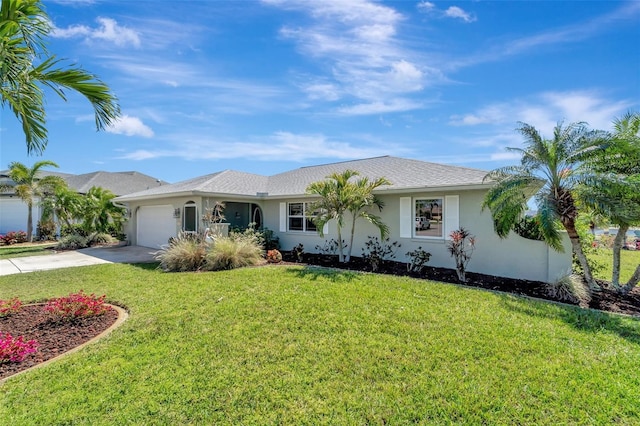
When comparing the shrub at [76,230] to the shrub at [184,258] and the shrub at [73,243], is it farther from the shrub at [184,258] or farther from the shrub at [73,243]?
the shrub at [184,258]

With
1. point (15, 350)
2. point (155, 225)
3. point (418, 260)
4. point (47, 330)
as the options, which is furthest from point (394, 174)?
point (155, 225)

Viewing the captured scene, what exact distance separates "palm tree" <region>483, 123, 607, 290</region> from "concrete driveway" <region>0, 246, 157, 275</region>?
1343 centimetres

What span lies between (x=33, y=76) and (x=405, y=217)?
430 inches

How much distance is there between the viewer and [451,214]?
36.2ft

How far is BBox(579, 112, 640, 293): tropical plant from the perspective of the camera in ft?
24.5

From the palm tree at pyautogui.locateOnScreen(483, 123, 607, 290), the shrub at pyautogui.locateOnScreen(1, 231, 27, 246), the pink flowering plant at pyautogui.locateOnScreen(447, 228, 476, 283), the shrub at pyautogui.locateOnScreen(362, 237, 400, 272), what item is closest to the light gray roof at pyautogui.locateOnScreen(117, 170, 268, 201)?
the shrub at pyautogui.locateOnScreen(362, 237, 400, 272)

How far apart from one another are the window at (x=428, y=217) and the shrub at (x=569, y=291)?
3.71m

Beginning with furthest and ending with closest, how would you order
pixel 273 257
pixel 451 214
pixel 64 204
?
pixel 64 204
pixel 273 257
pixel 451 214

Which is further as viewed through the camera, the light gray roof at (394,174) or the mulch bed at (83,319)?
the light gray roof at (394,174)

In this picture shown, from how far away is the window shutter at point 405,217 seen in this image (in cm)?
1198

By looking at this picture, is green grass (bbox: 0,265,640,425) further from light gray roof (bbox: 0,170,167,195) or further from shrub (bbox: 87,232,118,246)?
light gray roof (bbox: 0,170,167,195)

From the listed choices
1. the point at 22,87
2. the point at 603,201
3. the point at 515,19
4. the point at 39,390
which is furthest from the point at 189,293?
the point at 515,19

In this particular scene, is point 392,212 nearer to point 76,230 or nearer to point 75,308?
point 75,308

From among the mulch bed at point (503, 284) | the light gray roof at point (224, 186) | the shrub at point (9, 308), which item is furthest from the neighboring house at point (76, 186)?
the mulch bed at point (503, 284)
